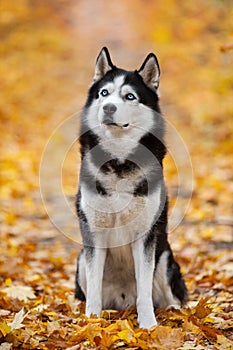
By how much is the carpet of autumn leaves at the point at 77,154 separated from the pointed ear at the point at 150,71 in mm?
962

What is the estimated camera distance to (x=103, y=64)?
3820mm

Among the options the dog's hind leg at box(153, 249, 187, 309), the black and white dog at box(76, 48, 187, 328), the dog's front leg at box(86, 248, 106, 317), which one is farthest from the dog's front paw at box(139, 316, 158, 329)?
the dog's hind leg at box(153, 249, 187, 309)

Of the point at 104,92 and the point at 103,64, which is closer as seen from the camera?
the point at 104,92

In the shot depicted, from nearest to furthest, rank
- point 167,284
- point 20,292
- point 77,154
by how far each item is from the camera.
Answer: point 167,284 < point 77,154 < point 20,292

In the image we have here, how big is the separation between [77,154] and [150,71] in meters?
0.87

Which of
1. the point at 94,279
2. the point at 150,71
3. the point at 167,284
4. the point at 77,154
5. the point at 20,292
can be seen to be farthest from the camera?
the point at 20,292

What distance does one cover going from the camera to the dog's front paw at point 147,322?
3503mm

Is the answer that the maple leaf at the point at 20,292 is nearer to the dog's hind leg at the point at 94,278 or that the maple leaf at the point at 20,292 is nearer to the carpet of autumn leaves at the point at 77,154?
the carpet of autumn leaves at the point at 77,154

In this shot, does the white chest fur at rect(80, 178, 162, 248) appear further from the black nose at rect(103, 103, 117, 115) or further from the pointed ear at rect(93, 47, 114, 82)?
the pointed ear at rect(93, 47, 114, 82)

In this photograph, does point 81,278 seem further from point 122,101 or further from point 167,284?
point 122,101

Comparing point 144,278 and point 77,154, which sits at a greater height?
point 77,154

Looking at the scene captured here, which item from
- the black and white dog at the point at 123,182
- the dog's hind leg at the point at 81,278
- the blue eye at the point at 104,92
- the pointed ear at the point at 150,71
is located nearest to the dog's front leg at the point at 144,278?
the black and white dog at the point at 123,182

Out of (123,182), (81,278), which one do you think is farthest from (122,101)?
(81,278)

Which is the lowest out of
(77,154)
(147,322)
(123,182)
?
(147,322)
